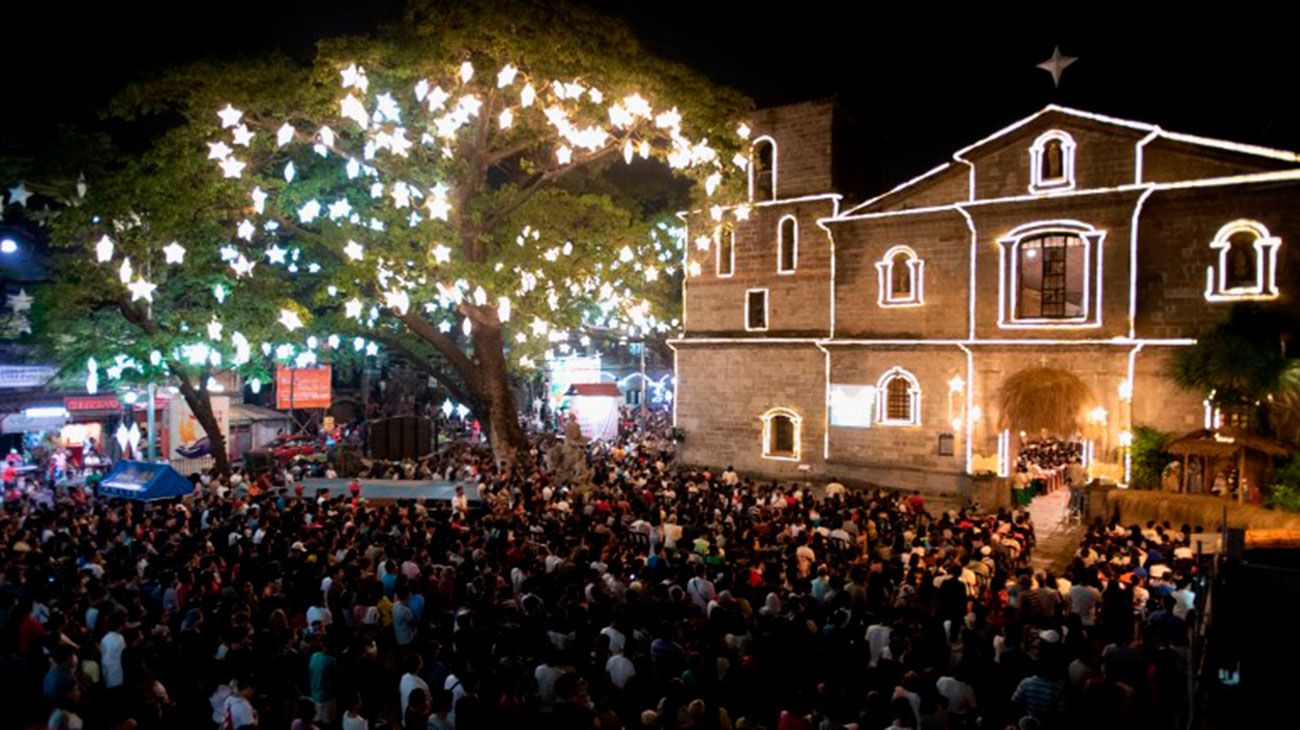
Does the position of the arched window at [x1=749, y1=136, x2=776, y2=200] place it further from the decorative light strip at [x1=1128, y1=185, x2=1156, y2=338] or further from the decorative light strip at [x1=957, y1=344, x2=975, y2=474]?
the decorative light strip at [x1=1128, y1=185, x2=1156, y2=338]

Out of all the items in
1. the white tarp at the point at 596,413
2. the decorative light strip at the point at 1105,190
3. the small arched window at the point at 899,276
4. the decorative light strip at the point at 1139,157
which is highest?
the decorative light strip at the point at 1139,157

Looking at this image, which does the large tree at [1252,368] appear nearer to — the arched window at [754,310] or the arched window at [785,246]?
the arched window at [785,246]

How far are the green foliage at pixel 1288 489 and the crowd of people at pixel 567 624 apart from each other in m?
5.80

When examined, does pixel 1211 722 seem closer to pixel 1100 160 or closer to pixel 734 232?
pixel 1100 160

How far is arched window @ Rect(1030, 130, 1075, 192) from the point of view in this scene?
2403 cm

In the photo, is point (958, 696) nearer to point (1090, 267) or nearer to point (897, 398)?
point (1090, 267)

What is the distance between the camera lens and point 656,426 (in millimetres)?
42594

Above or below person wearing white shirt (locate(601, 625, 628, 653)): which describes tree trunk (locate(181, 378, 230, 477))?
above

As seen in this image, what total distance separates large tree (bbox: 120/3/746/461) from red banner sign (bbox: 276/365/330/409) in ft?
19.1

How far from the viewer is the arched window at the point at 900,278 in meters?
26.7

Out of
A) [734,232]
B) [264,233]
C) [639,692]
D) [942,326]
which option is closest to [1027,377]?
[942,326]

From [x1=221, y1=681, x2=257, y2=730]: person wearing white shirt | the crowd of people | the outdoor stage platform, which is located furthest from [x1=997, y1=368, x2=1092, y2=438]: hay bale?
[x1=221, y1=681, x2=257, y2=730]: person wearing white shirt

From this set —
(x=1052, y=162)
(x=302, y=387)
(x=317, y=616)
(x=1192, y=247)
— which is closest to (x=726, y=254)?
(x=1052, y=162)

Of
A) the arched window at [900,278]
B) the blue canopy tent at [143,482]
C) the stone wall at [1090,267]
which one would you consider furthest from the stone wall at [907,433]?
the blue canopy tent at [143,482]
